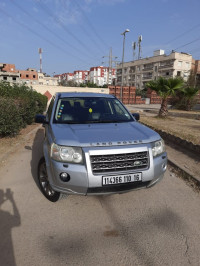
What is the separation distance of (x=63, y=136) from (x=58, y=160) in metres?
0.36

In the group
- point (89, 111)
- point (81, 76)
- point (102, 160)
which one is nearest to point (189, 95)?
point (89, 111)

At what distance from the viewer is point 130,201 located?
10.9 ft

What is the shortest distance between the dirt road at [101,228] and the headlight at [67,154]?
0.93 metres

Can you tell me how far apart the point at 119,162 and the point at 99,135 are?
0.51 meters

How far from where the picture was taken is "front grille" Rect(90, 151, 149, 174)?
2.53 meters

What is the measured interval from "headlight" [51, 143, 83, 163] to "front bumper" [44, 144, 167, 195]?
0.23 ft

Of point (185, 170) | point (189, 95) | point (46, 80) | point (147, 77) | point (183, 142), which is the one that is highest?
point (147, 77)

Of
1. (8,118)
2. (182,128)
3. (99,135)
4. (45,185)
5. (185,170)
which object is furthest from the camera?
(182,128)

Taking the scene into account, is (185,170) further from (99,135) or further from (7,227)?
(7,227)

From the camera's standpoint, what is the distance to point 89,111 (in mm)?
3900

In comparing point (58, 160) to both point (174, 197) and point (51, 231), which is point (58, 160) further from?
point (174, 197)

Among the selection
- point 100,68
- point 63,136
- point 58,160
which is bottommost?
point 58,160

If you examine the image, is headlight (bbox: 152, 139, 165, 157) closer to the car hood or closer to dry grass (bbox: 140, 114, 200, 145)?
the car hood

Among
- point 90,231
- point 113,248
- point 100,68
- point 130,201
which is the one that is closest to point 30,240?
point 90,231
